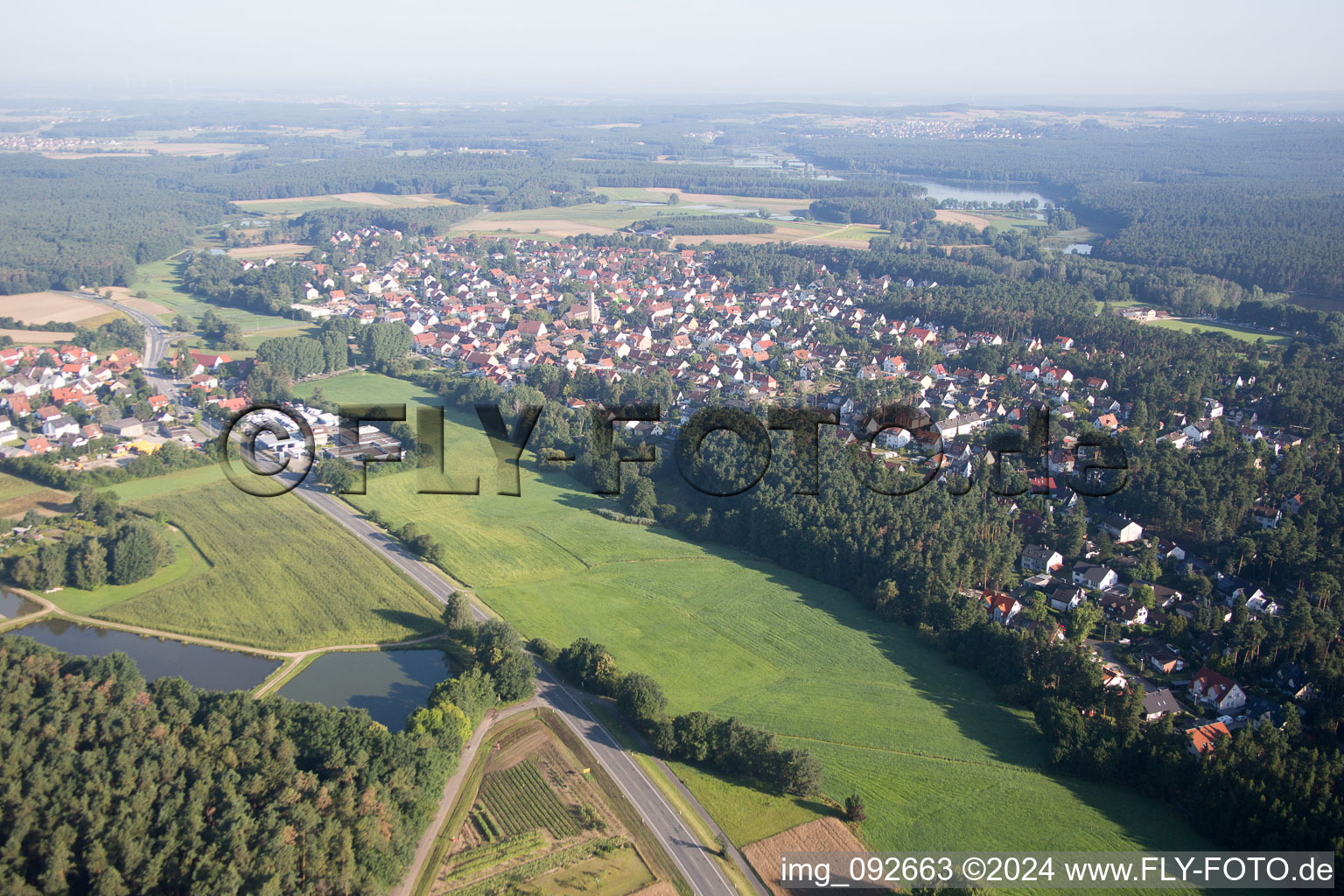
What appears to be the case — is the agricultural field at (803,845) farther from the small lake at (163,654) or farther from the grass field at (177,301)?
the grass field at (177,301)

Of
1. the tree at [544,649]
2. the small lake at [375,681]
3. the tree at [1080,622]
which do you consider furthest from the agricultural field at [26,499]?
the tree at [1080,622]

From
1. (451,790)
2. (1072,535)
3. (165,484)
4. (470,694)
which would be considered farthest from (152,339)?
(1072,535)

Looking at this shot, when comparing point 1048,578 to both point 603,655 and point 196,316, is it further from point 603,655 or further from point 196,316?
point 196,316

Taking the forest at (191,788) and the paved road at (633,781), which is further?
the paved road at (633,781)

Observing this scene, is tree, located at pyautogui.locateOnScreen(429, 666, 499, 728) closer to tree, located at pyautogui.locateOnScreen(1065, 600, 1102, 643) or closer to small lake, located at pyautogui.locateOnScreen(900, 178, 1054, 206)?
tree, located at pyautogui.locateOnScreen(1065, 600, 1102, 643)

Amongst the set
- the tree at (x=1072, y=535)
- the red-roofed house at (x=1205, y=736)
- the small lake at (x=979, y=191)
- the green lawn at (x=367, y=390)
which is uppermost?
the small lake at (x=979, y=191)

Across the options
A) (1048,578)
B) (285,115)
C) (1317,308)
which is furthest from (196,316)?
(285,115)
